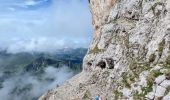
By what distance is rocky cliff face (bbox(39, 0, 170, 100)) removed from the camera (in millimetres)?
58438

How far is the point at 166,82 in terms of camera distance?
53.8 metres

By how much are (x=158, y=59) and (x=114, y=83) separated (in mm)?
12223

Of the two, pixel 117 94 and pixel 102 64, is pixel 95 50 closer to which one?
pixel 102 64

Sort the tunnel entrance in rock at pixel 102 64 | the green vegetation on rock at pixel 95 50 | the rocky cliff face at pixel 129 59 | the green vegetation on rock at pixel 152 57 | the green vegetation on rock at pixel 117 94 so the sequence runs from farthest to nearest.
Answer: the green vegetation on rock at pixel 95 50
the tunnel entrance in rock at pixel 102 64
the green vegetation on rock at pixel 152 57
the green vegetation on rock at pixel 117 94
the rocky cliff face at pixel 129 59

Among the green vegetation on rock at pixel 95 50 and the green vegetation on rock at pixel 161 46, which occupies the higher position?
the green vegetation on rock at pixel 161 46

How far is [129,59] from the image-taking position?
72688 mm

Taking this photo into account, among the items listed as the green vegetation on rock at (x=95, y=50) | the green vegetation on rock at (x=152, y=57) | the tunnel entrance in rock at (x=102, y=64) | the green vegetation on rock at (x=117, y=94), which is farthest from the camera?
the green vegetation on rock at (x=95, y=50)

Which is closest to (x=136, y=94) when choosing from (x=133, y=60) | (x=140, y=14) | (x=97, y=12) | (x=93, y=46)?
(x=133, y=60)

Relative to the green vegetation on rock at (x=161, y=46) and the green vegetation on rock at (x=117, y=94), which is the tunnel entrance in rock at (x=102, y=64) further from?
the green vegetation on rock at (x=161, y=46)

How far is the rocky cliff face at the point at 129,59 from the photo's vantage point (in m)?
58.4

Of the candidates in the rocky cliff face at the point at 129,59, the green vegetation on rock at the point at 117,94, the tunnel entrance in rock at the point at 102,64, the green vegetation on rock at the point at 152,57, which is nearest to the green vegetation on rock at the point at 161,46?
the rocky cliff face at the point at 129,59

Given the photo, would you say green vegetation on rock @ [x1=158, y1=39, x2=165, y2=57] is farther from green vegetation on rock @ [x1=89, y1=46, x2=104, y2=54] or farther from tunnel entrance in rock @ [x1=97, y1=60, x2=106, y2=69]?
green vegetation on rock @ [x1=89, y1=46, x2=104, y2=54]

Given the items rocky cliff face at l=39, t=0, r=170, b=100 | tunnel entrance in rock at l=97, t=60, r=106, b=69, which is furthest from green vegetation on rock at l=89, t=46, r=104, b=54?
tunnel entrance in rock at l=97, t=60, r=106, b=69

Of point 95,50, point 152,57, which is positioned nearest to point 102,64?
point 95,50
